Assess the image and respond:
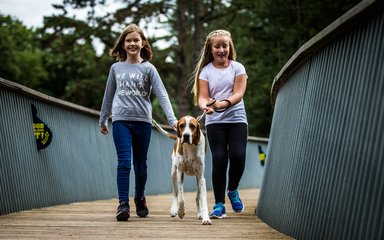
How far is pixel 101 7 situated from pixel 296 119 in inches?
756

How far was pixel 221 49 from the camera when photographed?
7.01 metres

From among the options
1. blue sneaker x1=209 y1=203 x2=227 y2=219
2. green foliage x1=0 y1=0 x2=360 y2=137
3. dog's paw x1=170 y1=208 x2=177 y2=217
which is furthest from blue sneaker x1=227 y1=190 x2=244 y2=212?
green foliage x1=0 y1=0 x2=360 y2=137

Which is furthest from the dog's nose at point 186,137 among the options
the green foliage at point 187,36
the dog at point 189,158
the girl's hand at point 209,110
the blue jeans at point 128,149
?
the green foliage at point 187,36

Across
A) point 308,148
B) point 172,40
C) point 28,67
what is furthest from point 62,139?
point 28,67

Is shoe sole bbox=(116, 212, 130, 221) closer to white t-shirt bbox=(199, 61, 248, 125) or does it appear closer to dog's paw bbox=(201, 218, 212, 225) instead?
dog's paw bbox=(201, 218, 212, 225)

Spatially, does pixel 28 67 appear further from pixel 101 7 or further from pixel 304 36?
pixel 101 7

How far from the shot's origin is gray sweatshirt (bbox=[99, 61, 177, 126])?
6.92 meters

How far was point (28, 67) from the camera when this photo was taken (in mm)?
64375

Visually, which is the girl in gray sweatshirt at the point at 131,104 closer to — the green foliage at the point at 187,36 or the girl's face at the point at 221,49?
the girl's face at the point at 221,49

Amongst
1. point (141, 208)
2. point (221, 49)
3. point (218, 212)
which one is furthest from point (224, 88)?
point (141, 208)

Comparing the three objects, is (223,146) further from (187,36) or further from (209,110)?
(187,36)

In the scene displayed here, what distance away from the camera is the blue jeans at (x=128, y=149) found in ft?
A: 22.4

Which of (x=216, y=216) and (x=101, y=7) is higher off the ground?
(x=101, y=7)

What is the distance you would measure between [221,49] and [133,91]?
1039 mm
